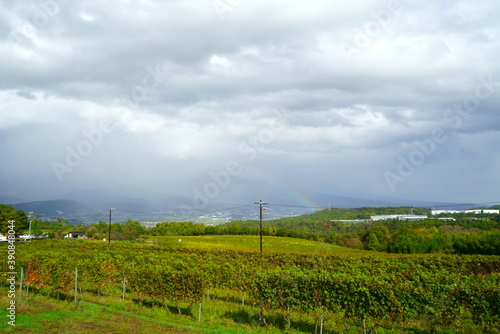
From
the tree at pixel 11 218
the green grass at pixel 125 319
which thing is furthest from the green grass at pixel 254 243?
the green grass at pixel 125 319

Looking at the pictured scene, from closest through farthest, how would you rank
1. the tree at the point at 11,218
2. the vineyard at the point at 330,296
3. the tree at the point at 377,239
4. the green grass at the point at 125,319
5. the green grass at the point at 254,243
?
the vineyard at the point at 330,296, the green grass at the point at 125,319, the green grass at the point at 254,243, the tree at the point at 377,239, the tree at the point at 11,218

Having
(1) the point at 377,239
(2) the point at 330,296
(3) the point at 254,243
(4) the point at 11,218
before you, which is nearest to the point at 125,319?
(2) the point at 330,296

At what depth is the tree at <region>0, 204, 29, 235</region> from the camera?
70.1 m

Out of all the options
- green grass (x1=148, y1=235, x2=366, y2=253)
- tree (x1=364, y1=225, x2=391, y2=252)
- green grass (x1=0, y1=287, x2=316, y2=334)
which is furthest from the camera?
tree (x1=364, y1=225, x2=391, y2=252)

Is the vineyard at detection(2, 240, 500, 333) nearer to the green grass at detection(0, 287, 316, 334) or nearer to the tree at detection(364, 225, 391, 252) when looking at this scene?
the green grass at detection(0, 287, 316, 334)

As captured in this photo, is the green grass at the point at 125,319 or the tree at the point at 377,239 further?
the tree at the point at 377,239

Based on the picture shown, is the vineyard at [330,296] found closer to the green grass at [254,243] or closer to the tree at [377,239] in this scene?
the green grass at [254,243]

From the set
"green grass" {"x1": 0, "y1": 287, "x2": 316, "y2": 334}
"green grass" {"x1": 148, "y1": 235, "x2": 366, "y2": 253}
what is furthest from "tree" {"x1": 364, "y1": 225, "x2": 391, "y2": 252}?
"green grass" {"x1": 0, "y1": 287, "x2": 316, "y2": 334}

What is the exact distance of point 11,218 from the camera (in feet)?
230

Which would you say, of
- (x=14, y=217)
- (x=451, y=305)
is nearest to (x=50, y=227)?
(x=14, y=217)

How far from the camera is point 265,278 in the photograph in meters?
14.1

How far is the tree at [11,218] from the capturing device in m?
70.1

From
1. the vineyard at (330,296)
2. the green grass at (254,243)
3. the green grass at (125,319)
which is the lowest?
the green grass at (254,243)

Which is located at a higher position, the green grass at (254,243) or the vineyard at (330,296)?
the vineyard at (330,296)
